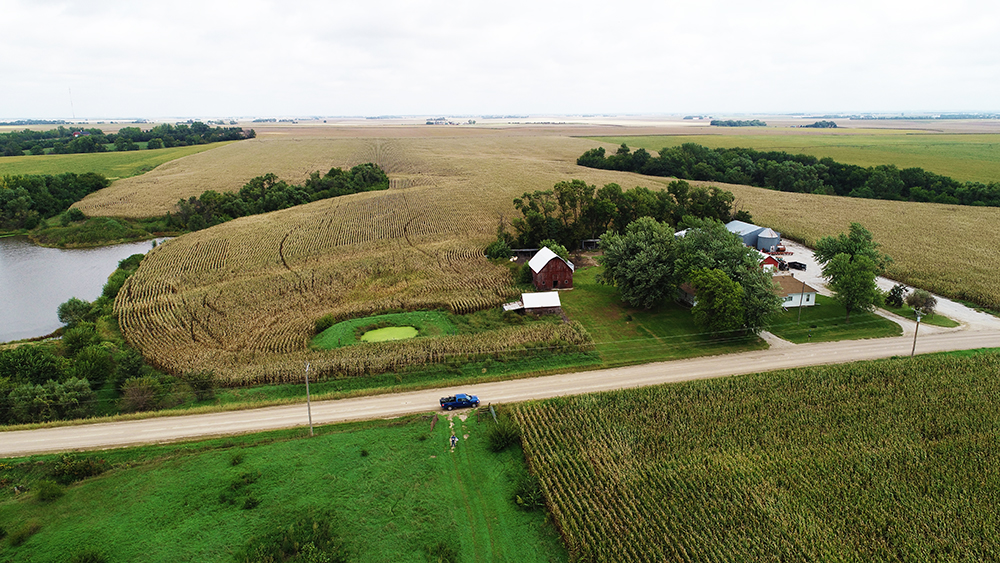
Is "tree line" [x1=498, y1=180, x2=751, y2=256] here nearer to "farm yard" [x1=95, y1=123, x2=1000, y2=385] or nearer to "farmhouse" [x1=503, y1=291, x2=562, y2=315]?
"farm yard" [x1=95, y1=123, x2=1000, y2=385]

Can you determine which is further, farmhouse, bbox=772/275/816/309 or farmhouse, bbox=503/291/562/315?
farmhouse, bbox=772/275/816/309

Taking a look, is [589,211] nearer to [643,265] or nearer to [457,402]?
[643,265]

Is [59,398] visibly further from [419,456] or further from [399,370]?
[419,456]

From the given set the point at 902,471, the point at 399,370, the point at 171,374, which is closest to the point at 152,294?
the point at 171,374

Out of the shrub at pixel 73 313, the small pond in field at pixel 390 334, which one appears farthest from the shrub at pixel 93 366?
the small pond in field at pixel 390 334

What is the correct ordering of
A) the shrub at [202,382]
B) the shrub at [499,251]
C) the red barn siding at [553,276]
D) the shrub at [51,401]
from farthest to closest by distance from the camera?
1. the shrub at [499,251]
2. the red barn siding at [553,276]
3. the shrub at [202,382]
4. the shrub at [51,401]

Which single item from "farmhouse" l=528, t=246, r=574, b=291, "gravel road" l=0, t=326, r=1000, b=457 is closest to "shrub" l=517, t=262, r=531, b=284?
"farmhouse" l=528, t=246, r=574, b=291

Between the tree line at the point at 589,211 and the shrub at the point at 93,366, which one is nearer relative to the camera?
the shrub at the point at 93,366

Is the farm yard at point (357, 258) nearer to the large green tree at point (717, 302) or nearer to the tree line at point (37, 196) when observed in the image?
the tree line at point (37, 196)
